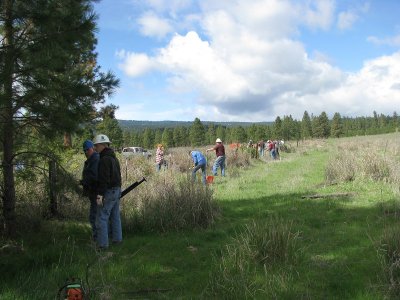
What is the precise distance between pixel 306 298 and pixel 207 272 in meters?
1.34

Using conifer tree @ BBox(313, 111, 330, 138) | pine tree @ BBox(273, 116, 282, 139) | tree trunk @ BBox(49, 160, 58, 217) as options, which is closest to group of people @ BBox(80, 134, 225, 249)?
tree trunk @ BBox(49, 160, 58, 217)

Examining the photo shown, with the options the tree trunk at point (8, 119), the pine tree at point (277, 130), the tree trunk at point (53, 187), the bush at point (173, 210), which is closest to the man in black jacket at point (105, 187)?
the tree trunk at point (53, 187)

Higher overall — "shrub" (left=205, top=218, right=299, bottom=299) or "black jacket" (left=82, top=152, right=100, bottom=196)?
"black jacket" (left=82, top=152, right=100, bottom=196)

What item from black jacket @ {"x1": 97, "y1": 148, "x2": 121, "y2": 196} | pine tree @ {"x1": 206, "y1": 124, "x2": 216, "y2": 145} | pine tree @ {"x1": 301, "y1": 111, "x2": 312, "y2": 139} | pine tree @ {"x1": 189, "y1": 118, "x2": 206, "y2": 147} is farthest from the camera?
pine tree @ {"x1": 206, "y1": 124, "x2": 216, "y2": 145}

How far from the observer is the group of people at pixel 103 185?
6.06 metres

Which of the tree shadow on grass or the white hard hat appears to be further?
the white hard hat

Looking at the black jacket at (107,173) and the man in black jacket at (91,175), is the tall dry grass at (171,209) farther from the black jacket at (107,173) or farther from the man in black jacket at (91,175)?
the black jacket at (107,173)

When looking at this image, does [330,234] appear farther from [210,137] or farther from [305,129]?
[210,137]

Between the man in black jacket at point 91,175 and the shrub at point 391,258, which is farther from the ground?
the man in black jacket at point 91,175

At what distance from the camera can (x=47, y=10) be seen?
211 inches

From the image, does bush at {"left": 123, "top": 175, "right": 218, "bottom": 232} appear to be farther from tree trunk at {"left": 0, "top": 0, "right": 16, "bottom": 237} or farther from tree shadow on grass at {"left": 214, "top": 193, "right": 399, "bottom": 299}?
tree trunk at {"left": 0, "top": 0, "right": 16, "bottom": 237}

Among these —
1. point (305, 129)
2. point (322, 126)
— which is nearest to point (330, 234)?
point (322, 126)

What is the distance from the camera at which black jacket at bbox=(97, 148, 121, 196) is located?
19.8ft

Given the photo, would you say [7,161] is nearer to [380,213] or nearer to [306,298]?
[306,298]
